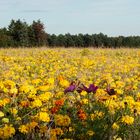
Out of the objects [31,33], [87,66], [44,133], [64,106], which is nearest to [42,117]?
[44,133]

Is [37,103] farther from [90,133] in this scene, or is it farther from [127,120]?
[127,120]

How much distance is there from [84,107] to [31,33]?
201 feet

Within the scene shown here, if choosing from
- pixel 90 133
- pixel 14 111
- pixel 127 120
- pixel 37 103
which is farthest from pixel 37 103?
pixel 127 120

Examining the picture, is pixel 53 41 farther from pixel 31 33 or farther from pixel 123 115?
pixel 123 115

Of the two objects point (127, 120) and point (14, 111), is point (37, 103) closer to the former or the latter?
point (14, 111)

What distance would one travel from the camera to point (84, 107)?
4.31m

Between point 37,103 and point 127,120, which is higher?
point 37,103

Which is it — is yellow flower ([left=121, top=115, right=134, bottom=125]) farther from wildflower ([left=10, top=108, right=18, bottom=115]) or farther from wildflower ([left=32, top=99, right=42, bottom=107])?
wildflower ([left=10, top=108, right=18, bottom=115])

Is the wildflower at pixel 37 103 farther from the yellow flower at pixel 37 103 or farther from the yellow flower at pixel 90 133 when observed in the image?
the yellow flower at pixel 90 133

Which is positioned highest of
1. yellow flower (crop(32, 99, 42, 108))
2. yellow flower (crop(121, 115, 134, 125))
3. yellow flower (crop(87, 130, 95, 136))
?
yellow flower (crop(32, 99, 42, 108))

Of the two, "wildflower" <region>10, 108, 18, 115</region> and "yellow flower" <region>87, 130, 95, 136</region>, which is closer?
"yellow flower" <region>87, 130, 95, 136</region>

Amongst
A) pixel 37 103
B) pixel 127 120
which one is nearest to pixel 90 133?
pixel 127 120

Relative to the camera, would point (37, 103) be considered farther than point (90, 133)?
Yes

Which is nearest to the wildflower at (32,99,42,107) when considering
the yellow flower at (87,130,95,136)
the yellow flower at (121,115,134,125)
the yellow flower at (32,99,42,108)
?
the yellow flower at (32,99,42,108)
